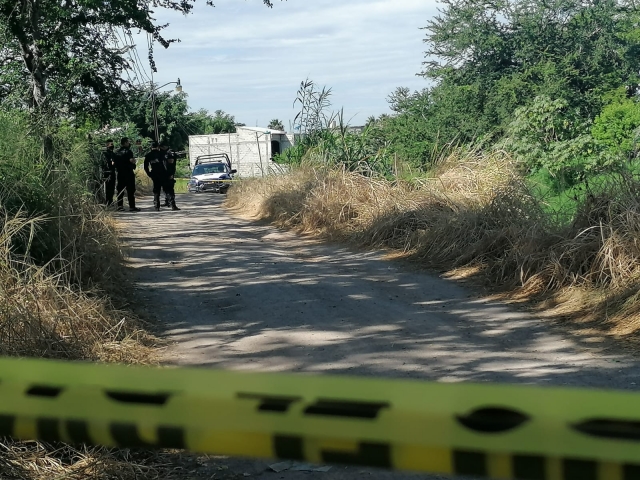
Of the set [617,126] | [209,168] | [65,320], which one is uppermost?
[617,126]

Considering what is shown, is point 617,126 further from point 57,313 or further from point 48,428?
point 48,428

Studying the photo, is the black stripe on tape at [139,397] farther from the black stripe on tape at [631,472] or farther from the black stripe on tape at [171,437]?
the black stripe on tape at [631,472]

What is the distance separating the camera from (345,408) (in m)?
1.20

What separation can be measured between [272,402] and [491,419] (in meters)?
0.33

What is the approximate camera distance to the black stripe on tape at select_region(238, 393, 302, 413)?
1.23 metres

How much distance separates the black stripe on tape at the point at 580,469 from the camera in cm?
107

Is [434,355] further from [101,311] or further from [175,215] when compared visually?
[175,215]

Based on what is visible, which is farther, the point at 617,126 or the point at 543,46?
the point at 543,46

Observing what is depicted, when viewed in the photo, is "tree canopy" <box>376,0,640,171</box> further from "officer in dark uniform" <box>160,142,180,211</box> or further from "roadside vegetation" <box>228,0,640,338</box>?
"officer in dark uniform" <box>160,142,180,211</box>

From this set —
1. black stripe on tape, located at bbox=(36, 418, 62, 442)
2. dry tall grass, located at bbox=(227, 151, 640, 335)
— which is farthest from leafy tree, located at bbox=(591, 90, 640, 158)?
black stripe on tape, located at bbox=(36, 418, 62, 442)

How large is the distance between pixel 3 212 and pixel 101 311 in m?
1.18

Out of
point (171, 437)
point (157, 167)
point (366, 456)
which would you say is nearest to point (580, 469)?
point (366, 456)

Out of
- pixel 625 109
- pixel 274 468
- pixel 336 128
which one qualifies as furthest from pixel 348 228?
pixel 625 109

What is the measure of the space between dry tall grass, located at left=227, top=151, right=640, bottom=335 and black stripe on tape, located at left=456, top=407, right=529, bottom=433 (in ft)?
22.0
